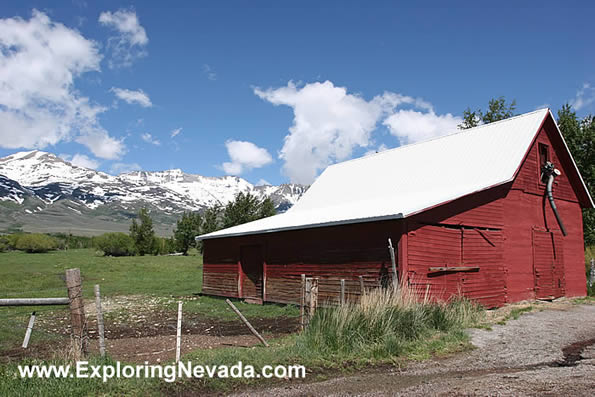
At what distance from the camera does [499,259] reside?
17.4 m

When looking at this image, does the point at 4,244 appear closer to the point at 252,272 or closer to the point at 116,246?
the point at 116,246

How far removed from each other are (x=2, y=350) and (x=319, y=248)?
10144 mm

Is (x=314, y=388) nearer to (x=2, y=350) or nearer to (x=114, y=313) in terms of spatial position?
(x=2, y=350)

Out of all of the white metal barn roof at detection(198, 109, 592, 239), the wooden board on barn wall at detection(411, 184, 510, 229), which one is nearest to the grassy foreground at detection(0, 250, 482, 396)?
the wooden board on barn wall at detection(411, 184, 510, 229)

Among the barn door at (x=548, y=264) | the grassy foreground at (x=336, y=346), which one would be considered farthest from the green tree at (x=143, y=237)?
the barn door at (x=548, y=264)

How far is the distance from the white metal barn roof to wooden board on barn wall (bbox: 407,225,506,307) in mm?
1185

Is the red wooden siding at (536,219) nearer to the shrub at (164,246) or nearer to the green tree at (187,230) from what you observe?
the green tree at (187,230)

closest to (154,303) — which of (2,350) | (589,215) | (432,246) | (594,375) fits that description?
(2,350)

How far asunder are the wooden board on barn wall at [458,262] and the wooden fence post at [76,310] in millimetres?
9376

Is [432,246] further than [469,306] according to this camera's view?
Yes

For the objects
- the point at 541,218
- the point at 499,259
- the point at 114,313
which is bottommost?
the point at 114,313

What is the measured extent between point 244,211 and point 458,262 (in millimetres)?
32258

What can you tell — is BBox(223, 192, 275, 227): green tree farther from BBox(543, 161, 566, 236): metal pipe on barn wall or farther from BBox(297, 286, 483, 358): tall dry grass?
BBox(297, 286, 483, 358): tall dry grass

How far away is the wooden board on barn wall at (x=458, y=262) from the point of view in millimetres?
14901
